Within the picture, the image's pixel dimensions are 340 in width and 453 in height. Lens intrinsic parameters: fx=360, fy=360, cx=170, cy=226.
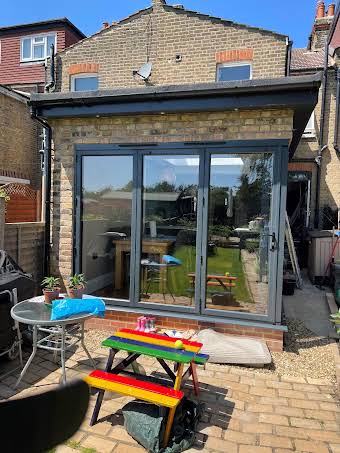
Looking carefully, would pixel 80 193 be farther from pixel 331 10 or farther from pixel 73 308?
pixel 331 10

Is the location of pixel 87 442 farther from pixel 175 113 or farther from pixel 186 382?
pixel 175 113

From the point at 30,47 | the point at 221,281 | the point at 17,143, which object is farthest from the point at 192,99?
the point at 30,47

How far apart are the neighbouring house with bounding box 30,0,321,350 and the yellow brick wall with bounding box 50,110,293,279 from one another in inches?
0.6

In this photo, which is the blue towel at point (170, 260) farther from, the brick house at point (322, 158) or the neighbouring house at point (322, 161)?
the brick house at point (322, 158)

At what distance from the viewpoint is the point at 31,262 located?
5707 millimetres

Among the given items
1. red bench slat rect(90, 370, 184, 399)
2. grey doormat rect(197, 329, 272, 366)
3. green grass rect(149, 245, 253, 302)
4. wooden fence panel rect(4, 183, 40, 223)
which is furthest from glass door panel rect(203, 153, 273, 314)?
wooden fence panel rect(4, 183, 40, 223)

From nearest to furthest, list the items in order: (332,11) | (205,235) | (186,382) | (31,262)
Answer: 1. (186,382)
2. (205,235)
3. (31,262)
4. (332,11)

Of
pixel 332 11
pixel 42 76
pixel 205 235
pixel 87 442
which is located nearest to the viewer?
pixel 87 442

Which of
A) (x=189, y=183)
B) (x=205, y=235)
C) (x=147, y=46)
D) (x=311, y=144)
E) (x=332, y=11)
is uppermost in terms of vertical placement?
(x=332, y=11)

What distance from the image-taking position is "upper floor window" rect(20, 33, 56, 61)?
57.4ft

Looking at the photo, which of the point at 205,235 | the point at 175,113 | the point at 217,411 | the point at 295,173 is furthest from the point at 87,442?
the point at 295,173

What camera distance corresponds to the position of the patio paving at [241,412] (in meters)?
2.76

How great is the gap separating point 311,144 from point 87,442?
11.9 meters

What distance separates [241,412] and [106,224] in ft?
10.8
